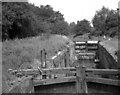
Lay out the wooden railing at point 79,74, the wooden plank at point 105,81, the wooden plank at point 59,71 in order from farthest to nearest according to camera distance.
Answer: the wooden plank at point 59,71, the wooden railing at point 79,74, the wooden plank at point 105,81

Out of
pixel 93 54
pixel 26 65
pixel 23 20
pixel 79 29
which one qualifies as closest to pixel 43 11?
pixel 79 29

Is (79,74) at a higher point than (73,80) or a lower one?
higher

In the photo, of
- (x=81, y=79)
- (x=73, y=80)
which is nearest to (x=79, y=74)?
(x=81, y=79)

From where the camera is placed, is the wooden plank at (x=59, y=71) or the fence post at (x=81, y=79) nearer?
the fence post at (x=81, y=79)

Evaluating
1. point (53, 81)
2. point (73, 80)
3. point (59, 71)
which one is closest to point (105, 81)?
point (73, 80)

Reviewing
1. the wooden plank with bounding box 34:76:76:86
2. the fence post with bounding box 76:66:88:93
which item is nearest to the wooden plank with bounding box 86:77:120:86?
the fence post with bounding box 76:66:88:93

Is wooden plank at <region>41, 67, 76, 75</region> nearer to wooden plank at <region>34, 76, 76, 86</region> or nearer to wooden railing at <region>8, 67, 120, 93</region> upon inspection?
wooden railing at <region>8, 67, 120, 93</region>

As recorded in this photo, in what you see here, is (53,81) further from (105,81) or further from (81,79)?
(105,81)

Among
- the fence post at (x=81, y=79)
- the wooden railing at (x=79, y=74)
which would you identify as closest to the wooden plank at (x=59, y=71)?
the wooden railing at (x=79, y=74)

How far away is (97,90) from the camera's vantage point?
13.7 feet

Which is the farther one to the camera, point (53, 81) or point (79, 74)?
point (53, 81)

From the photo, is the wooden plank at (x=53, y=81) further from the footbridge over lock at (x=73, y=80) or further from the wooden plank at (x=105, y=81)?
the wooden plank at (x=105, y=81)

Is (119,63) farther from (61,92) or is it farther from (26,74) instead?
(26,74)

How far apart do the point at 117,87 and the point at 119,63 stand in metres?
0.91
